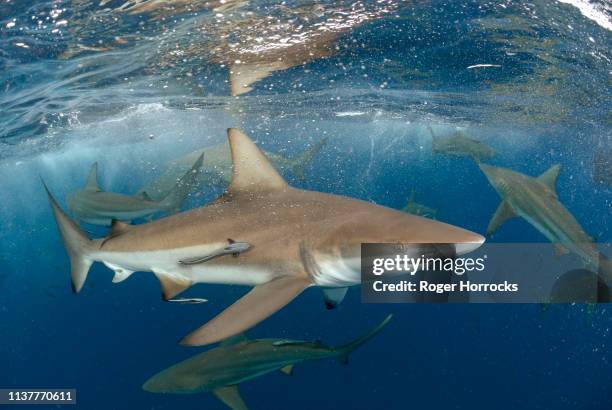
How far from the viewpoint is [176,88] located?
51.5 ft

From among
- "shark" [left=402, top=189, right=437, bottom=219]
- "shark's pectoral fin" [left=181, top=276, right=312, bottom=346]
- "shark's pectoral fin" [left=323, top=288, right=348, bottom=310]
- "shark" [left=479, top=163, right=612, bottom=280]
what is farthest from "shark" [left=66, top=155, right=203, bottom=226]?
"shark" [left=402, top=189, right=437, bottom=219]

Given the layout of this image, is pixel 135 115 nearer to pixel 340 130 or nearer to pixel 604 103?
pixel 340 130

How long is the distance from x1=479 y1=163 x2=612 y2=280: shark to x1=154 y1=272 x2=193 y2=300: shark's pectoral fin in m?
5.00

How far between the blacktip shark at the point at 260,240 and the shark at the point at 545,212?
4.21 meters

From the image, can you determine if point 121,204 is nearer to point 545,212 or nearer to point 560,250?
point 545,212

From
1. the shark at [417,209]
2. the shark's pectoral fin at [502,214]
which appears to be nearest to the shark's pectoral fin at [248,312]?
the shark's pectoral fin at [502,214]

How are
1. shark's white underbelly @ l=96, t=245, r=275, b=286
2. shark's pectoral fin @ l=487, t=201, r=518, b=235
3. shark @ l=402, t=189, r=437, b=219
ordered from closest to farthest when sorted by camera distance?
shark's white underbelly @ l=96, t=245, r=275, b=286 < shark's pectoral fin @ l=487, t=201, r=518, b=235 < shark @ l=402, t=189, r=437, b=219

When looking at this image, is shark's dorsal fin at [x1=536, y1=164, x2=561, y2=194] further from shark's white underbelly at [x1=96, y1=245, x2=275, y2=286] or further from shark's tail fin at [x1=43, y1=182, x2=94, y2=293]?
shark's tail fin at [x1=43, y1=182, x2=94, y2=293]

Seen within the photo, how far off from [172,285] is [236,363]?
9.25 feet

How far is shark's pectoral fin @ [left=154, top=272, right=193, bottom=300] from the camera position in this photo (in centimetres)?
424

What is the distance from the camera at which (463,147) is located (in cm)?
1391

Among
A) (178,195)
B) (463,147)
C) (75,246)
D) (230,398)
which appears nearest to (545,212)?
(230,398)

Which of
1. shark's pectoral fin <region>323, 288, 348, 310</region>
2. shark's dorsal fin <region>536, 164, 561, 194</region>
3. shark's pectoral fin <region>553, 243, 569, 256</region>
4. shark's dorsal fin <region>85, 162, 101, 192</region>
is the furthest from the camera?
shark's dorsal fin <region>85, 162, 101, 192</region>

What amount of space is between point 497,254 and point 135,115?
18.9 m
